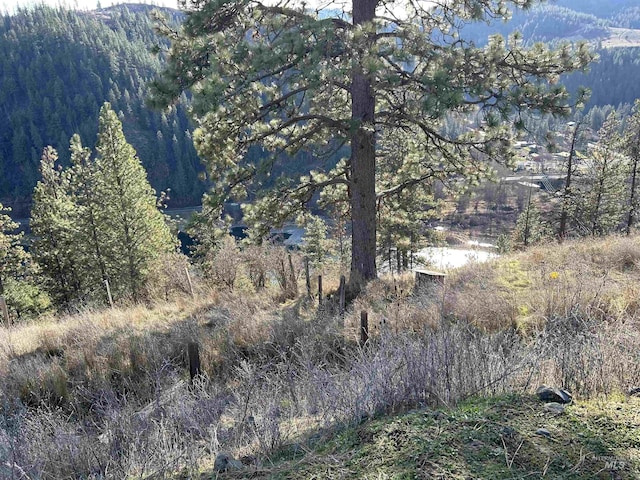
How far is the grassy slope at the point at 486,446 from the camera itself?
1.76m

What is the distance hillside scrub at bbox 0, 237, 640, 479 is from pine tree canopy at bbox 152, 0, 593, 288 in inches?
83.7

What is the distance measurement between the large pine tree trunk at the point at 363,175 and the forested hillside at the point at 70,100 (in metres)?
92.1

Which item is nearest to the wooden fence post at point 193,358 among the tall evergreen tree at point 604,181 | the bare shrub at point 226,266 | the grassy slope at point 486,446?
the grassy slope at point 486,446

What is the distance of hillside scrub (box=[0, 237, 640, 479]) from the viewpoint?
2.43 meters

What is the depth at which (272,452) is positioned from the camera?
2207 mm

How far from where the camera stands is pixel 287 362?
385 centimetres

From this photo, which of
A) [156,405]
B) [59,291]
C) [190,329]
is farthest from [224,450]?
[59,291]

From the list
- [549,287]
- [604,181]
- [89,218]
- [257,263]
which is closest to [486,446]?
[549,287]

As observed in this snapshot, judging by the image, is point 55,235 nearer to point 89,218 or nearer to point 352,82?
point 89,218

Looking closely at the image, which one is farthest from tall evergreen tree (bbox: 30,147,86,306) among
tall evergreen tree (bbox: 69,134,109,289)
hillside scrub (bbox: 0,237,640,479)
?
hillside scrub (bbox: 0,237,640,479)

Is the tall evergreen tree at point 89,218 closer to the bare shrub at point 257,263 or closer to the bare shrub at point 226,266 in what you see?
the bare shrub at point 226,266

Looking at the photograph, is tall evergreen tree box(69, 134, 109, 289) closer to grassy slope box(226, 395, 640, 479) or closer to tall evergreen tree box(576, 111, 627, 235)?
grassy slope box(226, 395, 640, 479)

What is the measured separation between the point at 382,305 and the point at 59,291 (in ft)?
74.8

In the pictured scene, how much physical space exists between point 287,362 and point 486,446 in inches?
87.1
